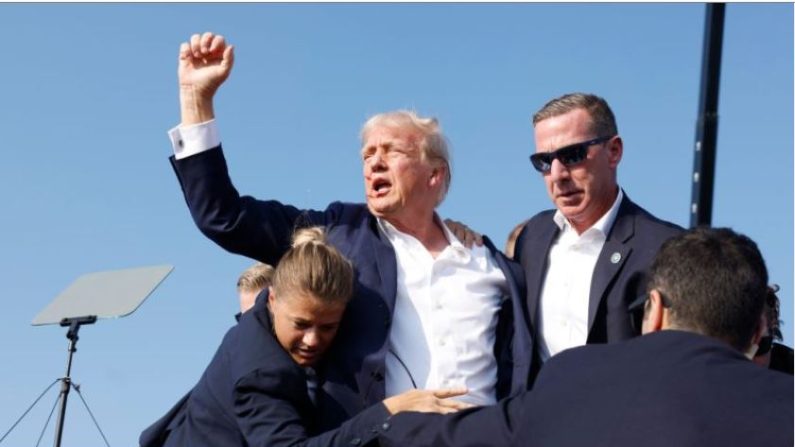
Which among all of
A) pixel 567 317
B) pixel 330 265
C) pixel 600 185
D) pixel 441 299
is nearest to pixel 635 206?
pixel 600 185

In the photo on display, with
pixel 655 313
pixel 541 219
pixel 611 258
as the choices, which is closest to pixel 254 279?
pixel 541 219

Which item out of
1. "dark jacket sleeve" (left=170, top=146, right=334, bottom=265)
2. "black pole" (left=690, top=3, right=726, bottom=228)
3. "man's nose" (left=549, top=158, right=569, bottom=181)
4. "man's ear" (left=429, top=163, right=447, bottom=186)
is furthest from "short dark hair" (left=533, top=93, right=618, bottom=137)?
"black pole" (left=690, top=3, right=726, bottom=228)

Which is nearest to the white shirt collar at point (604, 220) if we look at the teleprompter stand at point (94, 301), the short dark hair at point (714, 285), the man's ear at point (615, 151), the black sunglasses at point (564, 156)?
the man's ear at point (615, 151)

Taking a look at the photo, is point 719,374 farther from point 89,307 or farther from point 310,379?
point 89,307

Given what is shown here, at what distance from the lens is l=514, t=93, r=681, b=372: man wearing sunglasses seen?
4.57m

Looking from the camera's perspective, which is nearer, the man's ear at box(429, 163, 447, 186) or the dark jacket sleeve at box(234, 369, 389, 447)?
the dark jacket sleeve at box(234, 369, 389, 447)

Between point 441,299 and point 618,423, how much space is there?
5.43 feet

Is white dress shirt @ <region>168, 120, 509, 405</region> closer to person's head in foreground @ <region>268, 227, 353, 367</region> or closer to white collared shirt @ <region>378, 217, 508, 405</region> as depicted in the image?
white collared shirt @ <region>378, 217, 508, 405</region>

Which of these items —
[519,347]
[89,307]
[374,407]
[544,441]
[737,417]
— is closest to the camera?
[737,417]

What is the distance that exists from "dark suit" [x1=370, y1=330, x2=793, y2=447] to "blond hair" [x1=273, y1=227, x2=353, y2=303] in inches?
41.8

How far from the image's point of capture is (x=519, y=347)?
14.8 ft

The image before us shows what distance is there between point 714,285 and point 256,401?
1.52 metres

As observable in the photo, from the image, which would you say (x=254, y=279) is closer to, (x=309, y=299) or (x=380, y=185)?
(x=380, y=185)

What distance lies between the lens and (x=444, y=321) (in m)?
4.46
